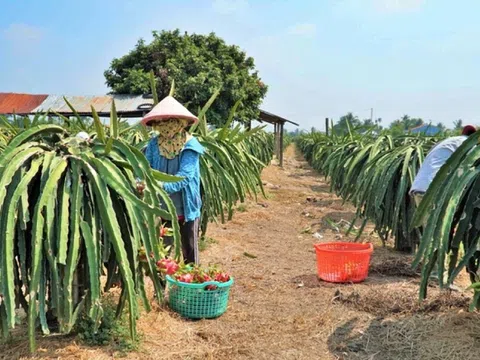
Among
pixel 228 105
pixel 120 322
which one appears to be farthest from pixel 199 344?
pixel 228 105

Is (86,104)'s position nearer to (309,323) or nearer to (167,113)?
(167,113)

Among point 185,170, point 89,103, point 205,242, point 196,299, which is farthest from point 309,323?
point 89,103

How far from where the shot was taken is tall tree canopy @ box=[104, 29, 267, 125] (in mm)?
19047

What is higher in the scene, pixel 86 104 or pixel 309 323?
pixel 86 104

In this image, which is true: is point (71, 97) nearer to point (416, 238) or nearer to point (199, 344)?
point (416, 238)

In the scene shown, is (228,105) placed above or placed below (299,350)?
above

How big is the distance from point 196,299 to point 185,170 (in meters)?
0.95

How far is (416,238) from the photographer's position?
6.10m

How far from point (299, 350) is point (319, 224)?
5305 mm

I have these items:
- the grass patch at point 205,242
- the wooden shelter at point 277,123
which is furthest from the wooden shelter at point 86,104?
the grass patch at point 205,242

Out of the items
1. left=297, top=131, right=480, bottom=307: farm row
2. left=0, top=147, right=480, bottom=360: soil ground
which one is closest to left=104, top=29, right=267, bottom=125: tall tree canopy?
left=297, top=131, right=480, bottom=307: farm row

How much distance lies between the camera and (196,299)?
12.6 feet

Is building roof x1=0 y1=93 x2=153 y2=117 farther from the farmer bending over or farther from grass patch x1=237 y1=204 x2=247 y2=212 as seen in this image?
the farmer bending over

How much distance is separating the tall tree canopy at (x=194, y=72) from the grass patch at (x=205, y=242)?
12.2m
